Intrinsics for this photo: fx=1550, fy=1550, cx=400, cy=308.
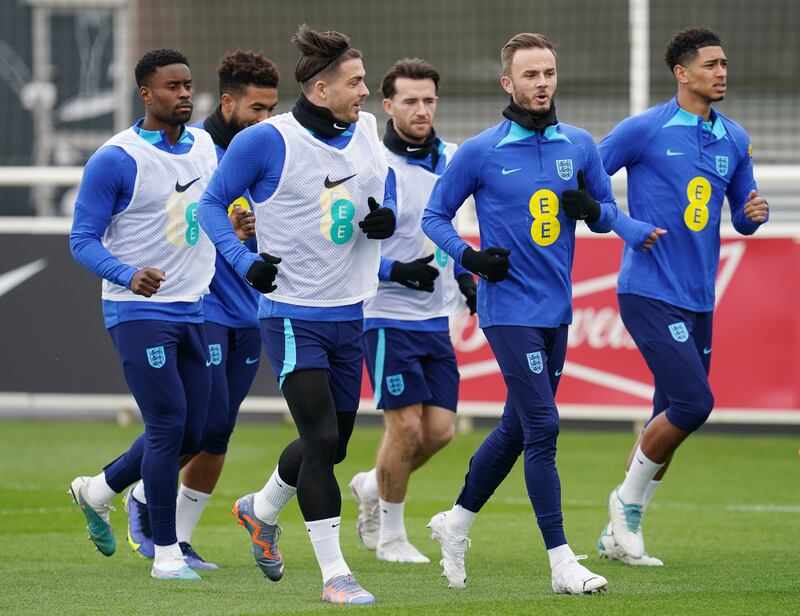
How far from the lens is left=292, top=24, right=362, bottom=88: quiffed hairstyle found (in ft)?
20.6

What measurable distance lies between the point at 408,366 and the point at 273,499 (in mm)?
1374

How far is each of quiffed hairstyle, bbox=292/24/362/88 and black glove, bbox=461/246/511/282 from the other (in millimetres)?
966

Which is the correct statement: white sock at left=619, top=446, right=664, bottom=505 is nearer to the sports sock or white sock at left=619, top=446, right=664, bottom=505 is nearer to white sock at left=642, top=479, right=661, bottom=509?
white sock at left=642, top=479, right=661, bottom=509

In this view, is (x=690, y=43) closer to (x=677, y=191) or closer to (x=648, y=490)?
(x=677, y=191)

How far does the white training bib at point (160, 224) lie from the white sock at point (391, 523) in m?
1.57

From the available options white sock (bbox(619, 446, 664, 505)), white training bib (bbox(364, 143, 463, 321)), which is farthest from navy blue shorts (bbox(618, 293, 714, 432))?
white training bib (bbox(364, 143, 463, 321))

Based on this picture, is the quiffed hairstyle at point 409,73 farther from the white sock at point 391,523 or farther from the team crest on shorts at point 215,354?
the white sock at point 391,523

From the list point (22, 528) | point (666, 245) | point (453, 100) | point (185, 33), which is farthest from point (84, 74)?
point (666, 245)

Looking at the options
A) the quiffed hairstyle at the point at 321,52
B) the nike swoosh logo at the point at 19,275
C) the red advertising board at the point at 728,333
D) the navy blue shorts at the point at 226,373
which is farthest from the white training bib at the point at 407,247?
the nike swoosh logo at the point at 19,275

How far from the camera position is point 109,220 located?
6.89 meters

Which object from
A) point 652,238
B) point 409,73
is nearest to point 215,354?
point 409,73

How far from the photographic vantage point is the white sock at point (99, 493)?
7.46 metres

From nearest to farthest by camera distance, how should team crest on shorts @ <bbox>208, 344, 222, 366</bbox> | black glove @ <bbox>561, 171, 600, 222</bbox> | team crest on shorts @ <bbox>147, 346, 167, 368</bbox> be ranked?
black glove @ <bbox>561, 171, 600, 222</bbox>
team crest on shorts @ <bbox>147, 346, 167, 368</bbox>
team crest on shorts @ <bbox>208, 344, 222, 366</bbox>

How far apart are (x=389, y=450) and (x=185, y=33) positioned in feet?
47.0
